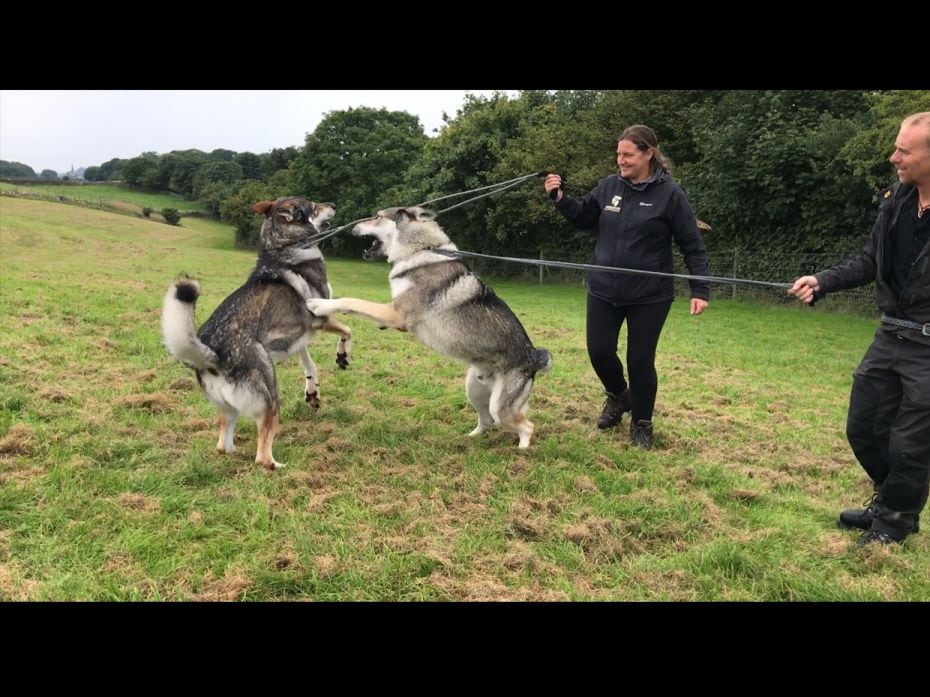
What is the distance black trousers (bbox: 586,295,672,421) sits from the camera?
5055mm

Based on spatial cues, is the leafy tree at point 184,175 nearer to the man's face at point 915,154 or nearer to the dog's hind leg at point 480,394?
the dog's hind leg at point 480,394

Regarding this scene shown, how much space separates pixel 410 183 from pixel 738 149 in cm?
1663

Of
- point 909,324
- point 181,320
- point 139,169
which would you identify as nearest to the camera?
point 909,324

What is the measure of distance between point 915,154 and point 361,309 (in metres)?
3.89

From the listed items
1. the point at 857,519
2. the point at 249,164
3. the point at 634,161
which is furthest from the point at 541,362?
the point at 249,164

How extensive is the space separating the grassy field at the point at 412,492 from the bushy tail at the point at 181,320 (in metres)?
0.92

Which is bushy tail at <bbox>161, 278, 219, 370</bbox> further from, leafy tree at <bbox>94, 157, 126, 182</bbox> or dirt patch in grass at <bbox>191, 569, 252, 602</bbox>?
leafy tree at <bbox>94, 157, 126, 182</bbox>

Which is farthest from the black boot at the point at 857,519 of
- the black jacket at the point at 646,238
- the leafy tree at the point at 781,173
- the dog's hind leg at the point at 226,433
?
the leafy tree at the point at 781,173

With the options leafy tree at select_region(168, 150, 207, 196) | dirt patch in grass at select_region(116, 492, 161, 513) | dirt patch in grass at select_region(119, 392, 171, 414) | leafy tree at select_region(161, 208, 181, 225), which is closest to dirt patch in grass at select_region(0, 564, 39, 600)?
dirt patch in grass at select_region(116, 492, 161, 513)

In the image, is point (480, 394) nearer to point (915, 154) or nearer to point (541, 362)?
point (541, 362)

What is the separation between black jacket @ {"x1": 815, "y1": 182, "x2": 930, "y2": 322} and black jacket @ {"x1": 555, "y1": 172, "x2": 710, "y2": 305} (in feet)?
3.99

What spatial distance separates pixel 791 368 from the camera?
363 inches

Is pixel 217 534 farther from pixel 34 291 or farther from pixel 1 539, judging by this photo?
pixel 34 291

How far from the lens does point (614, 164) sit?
22.3 m
